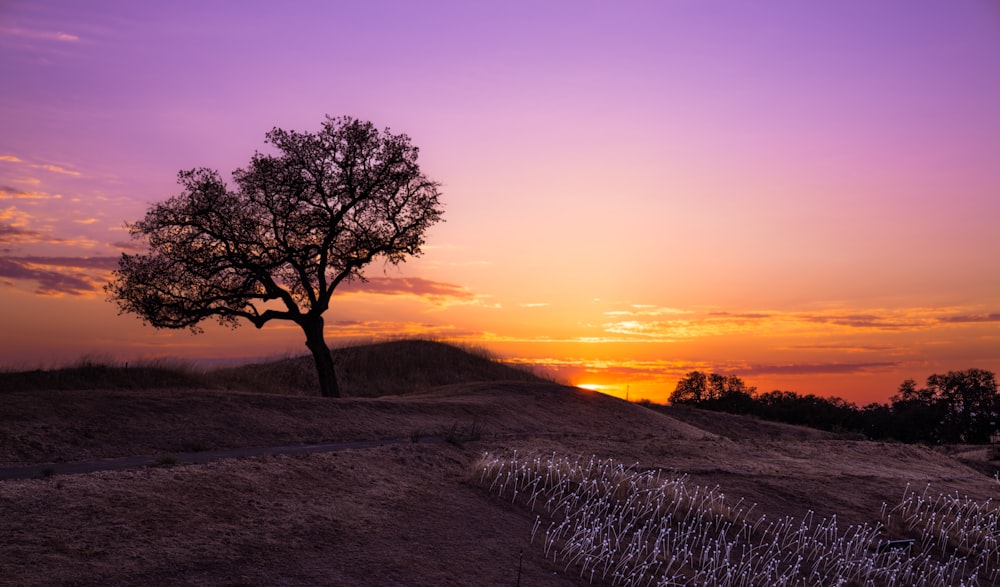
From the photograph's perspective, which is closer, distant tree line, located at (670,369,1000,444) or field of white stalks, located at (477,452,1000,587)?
field of white stalks, located at (477,452,1000,587)

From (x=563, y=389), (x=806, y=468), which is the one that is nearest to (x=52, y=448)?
(x=806, y=468)

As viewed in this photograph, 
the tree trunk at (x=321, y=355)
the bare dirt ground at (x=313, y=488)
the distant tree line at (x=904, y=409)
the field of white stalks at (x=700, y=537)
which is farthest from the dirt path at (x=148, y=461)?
the distant tree line at (x=904, y=409)

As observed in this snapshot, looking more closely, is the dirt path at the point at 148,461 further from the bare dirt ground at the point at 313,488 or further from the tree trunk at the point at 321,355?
the tree trunk at the point at 321,355

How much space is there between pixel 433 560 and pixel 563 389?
67.7 feet

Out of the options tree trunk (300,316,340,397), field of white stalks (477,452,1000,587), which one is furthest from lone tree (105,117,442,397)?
field of white stalks (477,452,1000,587)

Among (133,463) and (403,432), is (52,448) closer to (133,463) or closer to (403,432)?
(133,463)

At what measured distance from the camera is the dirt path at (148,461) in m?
12.6

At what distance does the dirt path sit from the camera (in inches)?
497

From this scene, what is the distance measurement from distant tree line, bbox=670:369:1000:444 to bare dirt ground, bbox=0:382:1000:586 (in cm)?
1520

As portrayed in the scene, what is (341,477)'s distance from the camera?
13086 mm

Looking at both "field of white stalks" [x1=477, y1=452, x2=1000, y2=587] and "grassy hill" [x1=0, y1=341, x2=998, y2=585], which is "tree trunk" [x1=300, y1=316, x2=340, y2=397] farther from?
"field of white stalks" [x1=477, y1=452, x2=1000, y2=587]

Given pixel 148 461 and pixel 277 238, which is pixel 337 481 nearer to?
pixel 148 461

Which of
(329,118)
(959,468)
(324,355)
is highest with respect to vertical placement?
(329,118)

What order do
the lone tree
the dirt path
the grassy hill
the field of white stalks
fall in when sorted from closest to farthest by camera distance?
1. the grassy hill
2. the field of white stalks
3. the dirt path
4. the lone tree
